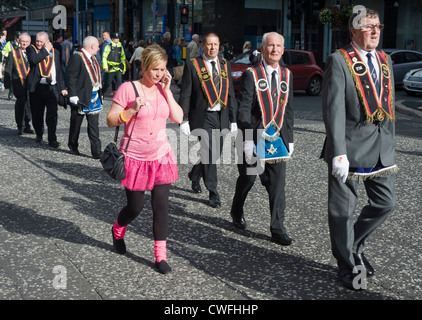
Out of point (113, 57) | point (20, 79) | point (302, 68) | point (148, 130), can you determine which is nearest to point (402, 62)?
point (302, 68)

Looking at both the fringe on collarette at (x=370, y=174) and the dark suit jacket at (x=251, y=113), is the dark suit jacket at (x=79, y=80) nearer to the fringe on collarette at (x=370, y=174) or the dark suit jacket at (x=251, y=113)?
the dark suit jacket at (x=251, y=113)

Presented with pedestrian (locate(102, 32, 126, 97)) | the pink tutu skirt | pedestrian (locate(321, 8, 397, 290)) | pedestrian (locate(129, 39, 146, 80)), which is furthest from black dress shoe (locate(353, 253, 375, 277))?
pedestrian (locate(102, 32, 126, 97))

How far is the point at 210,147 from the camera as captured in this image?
7.17 metres

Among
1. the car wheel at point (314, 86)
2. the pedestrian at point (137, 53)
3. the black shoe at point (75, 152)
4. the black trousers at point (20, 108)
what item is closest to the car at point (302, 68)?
the car wheel at point (314, 86)

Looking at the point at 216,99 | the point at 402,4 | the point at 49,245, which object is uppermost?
the point at 402,4

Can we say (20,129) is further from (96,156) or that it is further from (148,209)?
(148,209)

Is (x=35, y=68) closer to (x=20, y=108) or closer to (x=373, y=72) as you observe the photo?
(x=20, y=108)

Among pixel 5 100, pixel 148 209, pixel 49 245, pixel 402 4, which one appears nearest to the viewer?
pixel 49 245

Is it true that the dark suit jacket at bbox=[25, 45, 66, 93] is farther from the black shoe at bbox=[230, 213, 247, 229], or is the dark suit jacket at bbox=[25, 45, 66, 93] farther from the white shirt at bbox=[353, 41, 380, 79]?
the white shirt at bbox=[353, 41, 380, 79]

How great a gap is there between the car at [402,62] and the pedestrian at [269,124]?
20.4 meters
